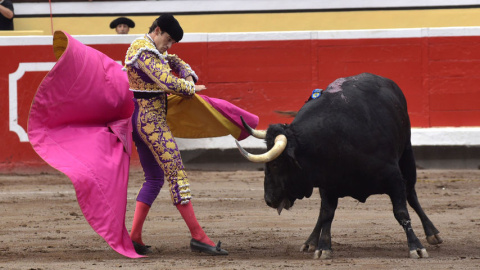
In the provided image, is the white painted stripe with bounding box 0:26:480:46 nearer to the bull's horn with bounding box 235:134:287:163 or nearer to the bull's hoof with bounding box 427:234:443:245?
the bull's hoof with bounding box 427:234:443:245

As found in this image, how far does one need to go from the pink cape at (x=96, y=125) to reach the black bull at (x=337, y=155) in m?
0.58

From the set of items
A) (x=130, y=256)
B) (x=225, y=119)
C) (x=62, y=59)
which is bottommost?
(x=130, y=256)

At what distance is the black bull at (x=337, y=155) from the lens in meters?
4.65

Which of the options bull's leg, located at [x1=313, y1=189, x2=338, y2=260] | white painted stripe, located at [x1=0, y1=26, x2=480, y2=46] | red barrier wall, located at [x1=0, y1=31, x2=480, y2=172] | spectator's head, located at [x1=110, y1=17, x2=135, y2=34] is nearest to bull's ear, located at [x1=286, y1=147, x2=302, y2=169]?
bull's leg, located at [x1=313, y1=189, x2=338, y2=260]

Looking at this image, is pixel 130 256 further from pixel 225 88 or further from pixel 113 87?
pixel 225 88

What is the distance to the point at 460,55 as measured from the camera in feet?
29.7

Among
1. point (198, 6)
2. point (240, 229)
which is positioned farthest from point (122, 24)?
point (240, 229)

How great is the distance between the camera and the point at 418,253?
15.3 ft

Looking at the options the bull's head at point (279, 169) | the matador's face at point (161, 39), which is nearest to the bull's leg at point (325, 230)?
the bull's head at point (279, 169)

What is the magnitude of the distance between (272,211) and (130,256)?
82.0 inches

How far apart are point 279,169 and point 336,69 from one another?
15.1 ft

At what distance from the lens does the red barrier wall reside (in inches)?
357

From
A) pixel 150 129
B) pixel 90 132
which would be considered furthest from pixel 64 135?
pixel 150 129

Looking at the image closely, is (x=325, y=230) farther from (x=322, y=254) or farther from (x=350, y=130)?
(x=350, y=130)
